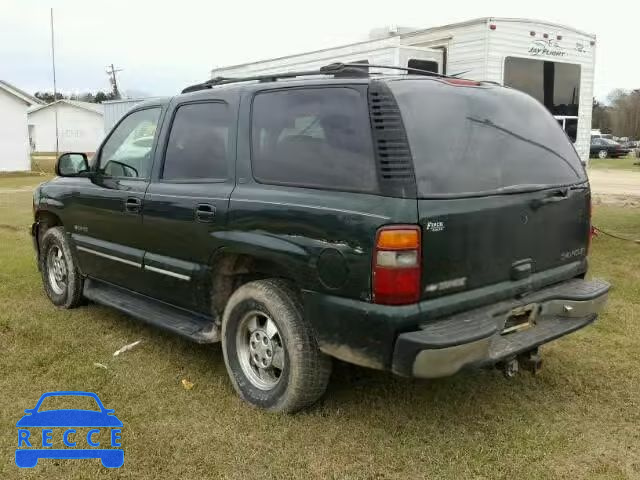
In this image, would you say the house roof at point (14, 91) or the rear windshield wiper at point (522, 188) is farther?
the house roof at point (14, 91)

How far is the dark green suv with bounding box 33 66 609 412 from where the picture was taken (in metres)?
3.00

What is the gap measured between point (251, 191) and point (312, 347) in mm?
942

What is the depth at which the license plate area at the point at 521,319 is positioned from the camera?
338cm

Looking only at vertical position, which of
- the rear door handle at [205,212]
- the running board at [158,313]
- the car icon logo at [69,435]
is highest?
the rear door handle at [205,212]

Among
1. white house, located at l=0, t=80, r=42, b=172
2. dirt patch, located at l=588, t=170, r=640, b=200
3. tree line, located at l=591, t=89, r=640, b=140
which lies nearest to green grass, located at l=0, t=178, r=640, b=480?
dirt patch, located at l=588, t=170, r=640, b=200

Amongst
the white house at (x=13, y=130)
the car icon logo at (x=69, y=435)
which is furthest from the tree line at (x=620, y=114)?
the car icon logo at (x=69, y=435)

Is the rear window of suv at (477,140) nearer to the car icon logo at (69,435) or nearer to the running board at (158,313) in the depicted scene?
the running board at (158,313)

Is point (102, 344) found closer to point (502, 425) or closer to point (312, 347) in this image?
point (312, 347)

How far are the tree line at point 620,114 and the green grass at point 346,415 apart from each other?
5350 cm

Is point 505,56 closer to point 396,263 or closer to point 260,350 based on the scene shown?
point 260,350

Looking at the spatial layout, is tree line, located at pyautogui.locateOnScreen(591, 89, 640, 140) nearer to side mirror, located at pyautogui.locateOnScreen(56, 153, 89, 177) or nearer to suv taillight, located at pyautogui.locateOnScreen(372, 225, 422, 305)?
side mirror, located at pyautogui.locateOnScreen(56, 153, 89, 177)

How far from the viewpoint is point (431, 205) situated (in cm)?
300

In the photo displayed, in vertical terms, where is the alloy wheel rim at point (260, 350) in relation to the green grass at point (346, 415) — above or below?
above

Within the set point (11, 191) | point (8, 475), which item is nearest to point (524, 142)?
point (8, 475)
